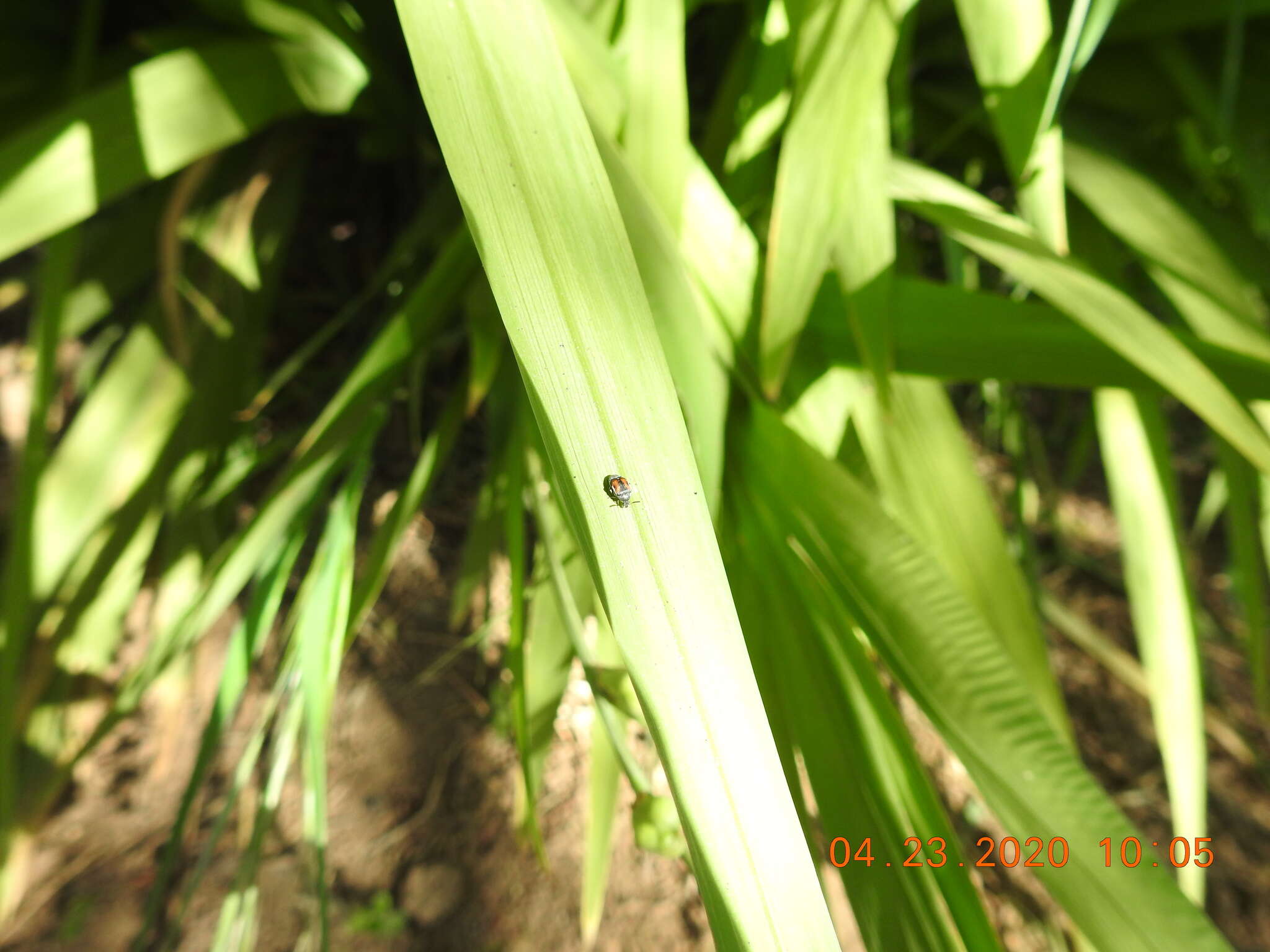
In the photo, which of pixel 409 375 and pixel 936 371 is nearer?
pixel 936 371

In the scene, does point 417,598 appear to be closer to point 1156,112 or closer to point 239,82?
point 239,82

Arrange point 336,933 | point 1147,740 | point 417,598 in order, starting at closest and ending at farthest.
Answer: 1. point 336,933
2. point 417,598
3. point 1147,740

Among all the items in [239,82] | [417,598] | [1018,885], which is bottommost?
[1018,885]

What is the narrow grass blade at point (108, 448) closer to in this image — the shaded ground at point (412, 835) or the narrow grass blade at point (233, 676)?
the shaded ground at point (412, 835)

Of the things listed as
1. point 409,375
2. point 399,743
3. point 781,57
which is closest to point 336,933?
point 399,743

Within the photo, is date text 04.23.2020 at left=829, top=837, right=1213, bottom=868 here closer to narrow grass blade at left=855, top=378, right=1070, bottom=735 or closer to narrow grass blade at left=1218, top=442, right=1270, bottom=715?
narrow grass blade at left=855, top=378, right=1070, bottom=735

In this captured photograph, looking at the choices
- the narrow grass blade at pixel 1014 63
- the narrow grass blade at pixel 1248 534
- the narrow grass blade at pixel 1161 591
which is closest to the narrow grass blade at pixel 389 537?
the narrow grass blade at pixel 1014 63

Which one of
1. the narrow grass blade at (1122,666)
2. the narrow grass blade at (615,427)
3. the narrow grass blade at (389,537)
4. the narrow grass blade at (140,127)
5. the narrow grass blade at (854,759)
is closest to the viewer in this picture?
the narrow grass blade at (615,427)

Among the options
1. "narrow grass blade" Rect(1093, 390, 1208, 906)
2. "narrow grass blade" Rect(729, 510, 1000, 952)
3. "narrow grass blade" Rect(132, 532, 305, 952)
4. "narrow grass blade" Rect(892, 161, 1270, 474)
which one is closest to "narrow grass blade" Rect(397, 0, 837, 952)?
"narrow grass blade" Rect(729, 510, 1000, 952)
